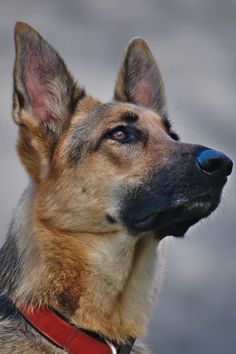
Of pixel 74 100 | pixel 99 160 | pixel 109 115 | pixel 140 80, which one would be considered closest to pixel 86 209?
pixel 99 160

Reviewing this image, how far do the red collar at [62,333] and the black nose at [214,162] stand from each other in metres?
1.70

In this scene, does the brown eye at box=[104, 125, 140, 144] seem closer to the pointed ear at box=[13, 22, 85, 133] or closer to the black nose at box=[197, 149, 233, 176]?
the pointed ear at box=[13, 22, 85, 133]

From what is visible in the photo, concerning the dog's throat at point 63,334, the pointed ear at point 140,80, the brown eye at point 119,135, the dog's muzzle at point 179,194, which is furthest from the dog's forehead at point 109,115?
the dog's throat at point 63,334

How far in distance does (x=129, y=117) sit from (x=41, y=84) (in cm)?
92

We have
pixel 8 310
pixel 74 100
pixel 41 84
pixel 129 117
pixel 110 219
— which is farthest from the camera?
pixel 74 100

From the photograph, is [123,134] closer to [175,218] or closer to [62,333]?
[175,218]

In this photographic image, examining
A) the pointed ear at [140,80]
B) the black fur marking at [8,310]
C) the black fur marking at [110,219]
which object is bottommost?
the black fur marking at [8,310]

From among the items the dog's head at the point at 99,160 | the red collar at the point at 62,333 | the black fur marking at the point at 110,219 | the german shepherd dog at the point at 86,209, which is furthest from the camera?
the black fur marking at the point at 110,219

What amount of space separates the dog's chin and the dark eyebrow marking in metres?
1.06

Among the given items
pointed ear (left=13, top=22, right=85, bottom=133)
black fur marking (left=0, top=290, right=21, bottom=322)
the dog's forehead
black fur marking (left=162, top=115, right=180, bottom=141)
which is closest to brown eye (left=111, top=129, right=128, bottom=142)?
the dog's forehead

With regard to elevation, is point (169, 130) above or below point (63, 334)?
above

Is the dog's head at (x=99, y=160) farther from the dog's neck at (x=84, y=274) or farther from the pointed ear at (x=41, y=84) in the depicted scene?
the dog's neck at (x=84, y=274)

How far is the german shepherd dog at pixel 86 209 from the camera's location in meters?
6.23

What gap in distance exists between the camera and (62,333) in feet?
20.0
